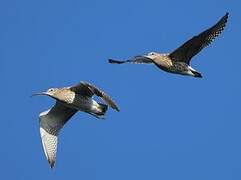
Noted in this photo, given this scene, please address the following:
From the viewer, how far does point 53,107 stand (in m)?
21.5

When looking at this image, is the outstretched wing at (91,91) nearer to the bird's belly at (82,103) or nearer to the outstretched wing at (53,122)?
the bird's belly at (82,103)

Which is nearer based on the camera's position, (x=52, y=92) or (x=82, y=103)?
(x=82, y=103)

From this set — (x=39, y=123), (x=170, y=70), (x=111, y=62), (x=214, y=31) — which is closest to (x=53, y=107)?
(x=39, y=123)

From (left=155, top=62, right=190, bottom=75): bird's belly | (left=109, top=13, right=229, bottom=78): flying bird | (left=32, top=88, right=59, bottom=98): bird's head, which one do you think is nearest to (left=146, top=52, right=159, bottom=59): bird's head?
(left=109, top=13, right=229, bottom=78): flying bird

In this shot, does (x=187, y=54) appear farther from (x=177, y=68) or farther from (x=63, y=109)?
(x=63, y=109)

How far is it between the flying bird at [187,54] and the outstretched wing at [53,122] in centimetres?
275

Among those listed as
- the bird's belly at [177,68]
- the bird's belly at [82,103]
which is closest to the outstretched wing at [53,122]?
the bird's belly at [82,103]

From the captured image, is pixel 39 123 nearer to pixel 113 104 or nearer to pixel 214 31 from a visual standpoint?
pixel 113 104

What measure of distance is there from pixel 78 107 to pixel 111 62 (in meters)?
1.91

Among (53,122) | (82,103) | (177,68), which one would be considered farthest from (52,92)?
(177,68)

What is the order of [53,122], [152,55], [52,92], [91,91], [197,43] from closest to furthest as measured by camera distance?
1. [91,91]
2. [197,43]
3. [52,92]
4. [152,55]
5. [53,122]

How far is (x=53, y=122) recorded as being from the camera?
2148 cm

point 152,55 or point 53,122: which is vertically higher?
point 152,55

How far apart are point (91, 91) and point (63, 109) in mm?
1826
